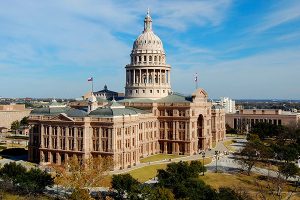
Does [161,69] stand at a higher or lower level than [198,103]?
higher

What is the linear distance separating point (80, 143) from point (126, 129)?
483 inches

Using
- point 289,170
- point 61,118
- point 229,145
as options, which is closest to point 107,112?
point 61,118

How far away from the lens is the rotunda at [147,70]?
13688cm

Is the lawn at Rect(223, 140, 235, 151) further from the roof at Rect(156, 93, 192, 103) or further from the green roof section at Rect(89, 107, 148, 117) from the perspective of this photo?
the green roof section at Rect(89, 107, 148, 117)

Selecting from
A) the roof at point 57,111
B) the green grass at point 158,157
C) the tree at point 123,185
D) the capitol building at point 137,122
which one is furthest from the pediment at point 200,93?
the tree at point 123,185

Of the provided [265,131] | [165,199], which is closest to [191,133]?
[265,131]

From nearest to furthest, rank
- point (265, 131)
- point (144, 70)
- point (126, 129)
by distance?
point (126, 129)
point (144, 70)
point (265, 131)

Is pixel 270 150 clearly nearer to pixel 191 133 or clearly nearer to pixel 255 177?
pixel 255 177

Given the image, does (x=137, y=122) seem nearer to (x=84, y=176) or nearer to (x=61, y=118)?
(x=61, y=118)

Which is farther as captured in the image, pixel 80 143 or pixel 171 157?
pixel 171 157

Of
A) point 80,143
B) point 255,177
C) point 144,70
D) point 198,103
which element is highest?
point 144,70

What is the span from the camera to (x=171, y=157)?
120062 mm

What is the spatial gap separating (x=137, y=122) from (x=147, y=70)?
1225 inches

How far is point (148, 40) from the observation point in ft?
457
